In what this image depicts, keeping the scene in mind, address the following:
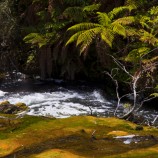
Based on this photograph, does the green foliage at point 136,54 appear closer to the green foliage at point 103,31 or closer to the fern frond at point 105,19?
the green foliage at point 103,31

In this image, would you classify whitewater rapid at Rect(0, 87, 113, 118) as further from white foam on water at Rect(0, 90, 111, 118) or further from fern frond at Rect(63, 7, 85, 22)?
fern frond at Rect(63, 7, 85, 22)

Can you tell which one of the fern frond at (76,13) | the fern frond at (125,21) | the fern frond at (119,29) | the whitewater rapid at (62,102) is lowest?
the whitewater rapid at (62,102)

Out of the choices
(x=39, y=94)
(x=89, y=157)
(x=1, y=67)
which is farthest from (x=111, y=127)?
→ (x=1, y=67)

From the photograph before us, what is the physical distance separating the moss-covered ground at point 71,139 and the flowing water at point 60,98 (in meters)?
2.93

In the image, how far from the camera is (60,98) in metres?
10.2

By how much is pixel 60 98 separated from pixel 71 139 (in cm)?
569

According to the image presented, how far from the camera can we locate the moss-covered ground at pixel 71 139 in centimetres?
380

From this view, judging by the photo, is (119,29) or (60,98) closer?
(119,29)

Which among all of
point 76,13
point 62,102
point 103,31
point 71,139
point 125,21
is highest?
point 76,13

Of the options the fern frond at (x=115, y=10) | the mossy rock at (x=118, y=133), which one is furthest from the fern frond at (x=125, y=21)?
the mossy rock at (x=118, y=133)

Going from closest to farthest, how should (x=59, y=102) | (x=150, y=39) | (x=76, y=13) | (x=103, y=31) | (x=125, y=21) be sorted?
(x=103, y=31) → (x=150, y=39) → (x=125, y=21) → (x=59, y=102) → (x=76, y=13)

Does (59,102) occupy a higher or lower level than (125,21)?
lower

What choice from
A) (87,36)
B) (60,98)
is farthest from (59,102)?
(87,36)

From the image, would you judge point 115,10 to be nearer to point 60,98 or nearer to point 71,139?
point 60,98
